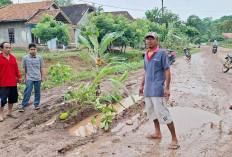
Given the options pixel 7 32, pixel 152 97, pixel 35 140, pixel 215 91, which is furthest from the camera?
pixel 7 32

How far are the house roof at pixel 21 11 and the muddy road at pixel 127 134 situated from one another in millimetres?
16173

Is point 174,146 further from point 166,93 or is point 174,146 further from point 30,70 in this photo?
point 30,70

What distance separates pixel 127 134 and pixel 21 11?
66.4 feet

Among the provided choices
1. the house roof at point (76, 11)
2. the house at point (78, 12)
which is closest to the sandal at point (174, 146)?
the house at point (78, 12)

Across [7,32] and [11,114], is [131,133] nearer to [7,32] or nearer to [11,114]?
[11,114]

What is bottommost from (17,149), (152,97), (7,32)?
(17,149)

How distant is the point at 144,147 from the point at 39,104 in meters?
3.34

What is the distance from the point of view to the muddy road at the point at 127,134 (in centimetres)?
318

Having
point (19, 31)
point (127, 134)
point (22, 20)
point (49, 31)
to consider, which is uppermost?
point (22, 20)

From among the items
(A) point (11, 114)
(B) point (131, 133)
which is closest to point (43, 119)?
(A) point (11, 114)

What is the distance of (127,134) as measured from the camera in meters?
3.87

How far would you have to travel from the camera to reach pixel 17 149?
10.8 feet

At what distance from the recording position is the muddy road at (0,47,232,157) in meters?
3.18

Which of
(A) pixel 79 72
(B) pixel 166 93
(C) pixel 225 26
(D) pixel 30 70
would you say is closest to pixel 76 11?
(A) pixel 79 72
